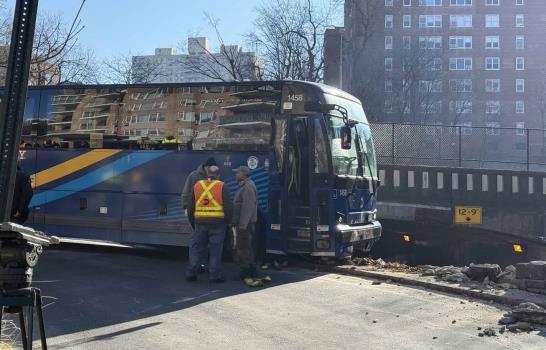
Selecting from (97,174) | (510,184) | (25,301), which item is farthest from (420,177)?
(25,301)

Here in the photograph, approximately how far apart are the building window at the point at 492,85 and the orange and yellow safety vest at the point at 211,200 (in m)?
76.2

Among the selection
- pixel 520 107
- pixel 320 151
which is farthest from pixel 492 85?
pixel 320 151

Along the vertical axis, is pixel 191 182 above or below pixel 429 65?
below

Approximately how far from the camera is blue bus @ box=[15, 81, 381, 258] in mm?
10320

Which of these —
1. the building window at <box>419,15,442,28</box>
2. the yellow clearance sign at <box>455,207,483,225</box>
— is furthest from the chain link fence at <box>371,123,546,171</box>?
the building window at <box>419,15,442,28</box>

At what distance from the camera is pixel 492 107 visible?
73.7m

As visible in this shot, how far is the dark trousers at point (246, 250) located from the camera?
9234mm

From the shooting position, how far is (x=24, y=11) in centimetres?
285

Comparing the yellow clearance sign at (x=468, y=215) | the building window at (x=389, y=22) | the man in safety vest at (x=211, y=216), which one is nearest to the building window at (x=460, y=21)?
the building window at (x=389, y=22)

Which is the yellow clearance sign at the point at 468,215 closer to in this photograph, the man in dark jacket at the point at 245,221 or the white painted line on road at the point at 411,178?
the white painted line on road at the point at 411,178

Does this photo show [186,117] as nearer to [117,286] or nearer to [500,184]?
[117,286]

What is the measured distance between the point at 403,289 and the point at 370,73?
3039cm

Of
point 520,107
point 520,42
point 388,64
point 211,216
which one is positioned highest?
point 520,42

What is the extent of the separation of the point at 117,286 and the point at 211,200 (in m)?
2.05
